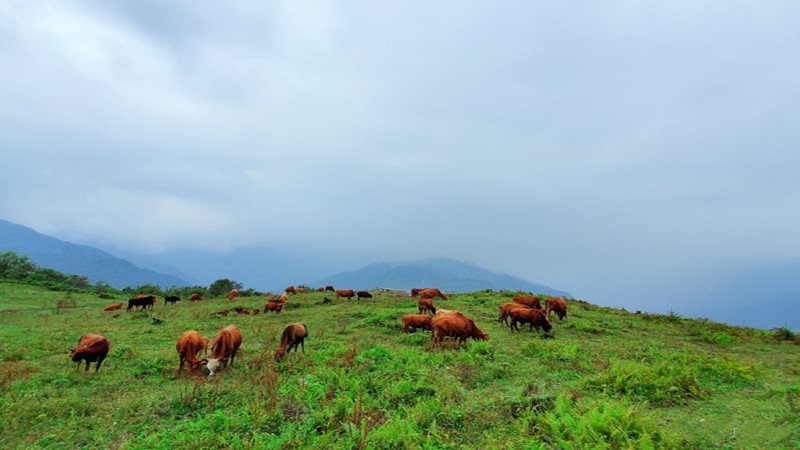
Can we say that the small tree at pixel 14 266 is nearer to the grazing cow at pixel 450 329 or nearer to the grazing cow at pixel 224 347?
the grazing cow at pixel 224 347

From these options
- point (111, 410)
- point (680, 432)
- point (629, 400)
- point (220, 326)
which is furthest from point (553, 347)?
point (220, 326)

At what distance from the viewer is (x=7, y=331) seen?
68.2 ft

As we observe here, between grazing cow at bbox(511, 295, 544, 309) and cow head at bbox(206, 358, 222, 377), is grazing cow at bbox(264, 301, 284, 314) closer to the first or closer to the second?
cow head at bbox(206, 358, 222, 377)

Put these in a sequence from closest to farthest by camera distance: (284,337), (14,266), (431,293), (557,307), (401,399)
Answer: (401,399)
(284,337)
(557,307)
(431,293)
(14,266)

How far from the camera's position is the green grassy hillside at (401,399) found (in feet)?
25.7

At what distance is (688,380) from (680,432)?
3488mm

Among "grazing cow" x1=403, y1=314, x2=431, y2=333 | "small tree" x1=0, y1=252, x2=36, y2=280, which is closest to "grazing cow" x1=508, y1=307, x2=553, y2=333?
"grazing cow" x1=403, y1=314, x2=431, y2=333

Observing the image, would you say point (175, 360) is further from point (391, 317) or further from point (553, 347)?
point (553, 347)

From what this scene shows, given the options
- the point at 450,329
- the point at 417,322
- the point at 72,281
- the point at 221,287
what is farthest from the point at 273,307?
the point at 72,281

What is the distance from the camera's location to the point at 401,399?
1001cm

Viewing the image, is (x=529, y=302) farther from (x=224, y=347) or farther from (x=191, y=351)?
(x=191, y=351)

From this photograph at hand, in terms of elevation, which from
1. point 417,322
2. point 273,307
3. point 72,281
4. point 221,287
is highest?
point 417,322

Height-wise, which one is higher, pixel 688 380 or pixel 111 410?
pixel 688 380

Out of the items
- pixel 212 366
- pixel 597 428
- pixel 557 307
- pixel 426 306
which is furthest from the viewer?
pixel 426 306
